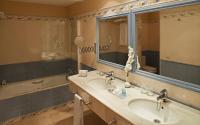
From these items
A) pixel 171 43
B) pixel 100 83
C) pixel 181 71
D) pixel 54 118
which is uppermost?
pixel 171 43

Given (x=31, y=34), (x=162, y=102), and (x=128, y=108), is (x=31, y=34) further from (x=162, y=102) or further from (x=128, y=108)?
(x=162, y=102)

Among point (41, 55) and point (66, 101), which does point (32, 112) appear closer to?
point (66, 101)

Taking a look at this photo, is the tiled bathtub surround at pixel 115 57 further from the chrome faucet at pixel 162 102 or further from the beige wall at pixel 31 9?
the beige wall at pixel 31 9

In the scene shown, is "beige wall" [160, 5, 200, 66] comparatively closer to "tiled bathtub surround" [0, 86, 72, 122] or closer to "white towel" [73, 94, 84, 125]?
"white towel" [73, 94, 84, 125]

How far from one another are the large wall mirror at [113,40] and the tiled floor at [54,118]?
0.98 meters

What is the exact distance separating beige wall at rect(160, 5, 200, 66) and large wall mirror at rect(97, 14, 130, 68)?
0.53 metres

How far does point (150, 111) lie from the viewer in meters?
1.55

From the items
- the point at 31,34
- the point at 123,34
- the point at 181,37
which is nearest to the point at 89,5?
the point at 123,34

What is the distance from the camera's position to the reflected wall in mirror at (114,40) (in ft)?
7.19

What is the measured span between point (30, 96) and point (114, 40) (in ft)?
5.66

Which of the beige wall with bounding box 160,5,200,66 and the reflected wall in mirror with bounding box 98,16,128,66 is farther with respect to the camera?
the reflected wall in mirror with bounding box 98,16,128,66

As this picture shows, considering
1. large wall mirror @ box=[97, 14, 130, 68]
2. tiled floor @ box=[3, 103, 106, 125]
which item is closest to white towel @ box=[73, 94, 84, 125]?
tiled floor @ box=[3, 103, 106, 125]

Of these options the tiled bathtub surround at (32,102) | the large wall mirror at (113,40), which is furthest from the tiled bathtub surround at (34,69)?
the large wall mirror at (113,40)

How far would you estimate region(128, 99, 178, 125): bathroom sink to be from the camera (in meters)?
1.42
